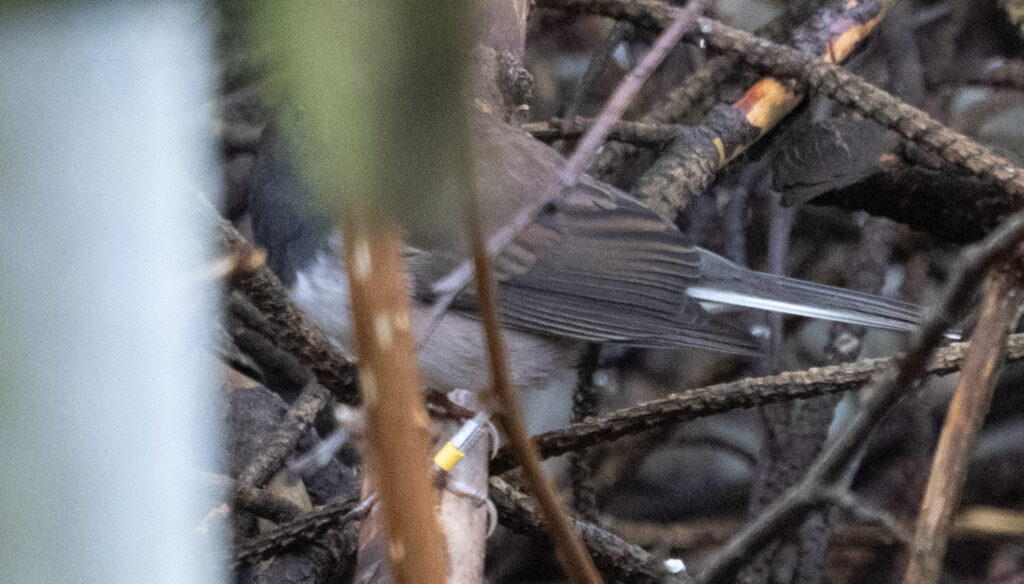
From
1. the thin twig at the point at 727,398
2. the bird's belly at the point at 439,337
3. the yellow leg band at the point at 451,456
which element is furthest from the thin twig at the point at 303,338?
the yellow leg band at the point at 451,456

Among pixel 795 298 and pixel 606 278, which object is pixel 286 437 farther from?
pixel 795 298

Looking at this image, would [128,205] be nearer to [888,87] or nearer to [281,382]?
[281,382]

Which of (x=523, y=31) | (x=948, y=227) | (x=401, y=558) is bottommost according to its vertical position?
(x=401, y=558)

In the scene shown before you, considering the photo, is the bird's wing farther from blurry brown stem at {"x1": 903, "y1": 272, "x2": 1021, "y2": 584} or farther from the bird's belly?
blurry brown stem at {"x1": 903, "y1": 272, "x2": 1021, "y2": 584}

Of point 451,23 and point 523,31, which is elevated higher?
point 523,31

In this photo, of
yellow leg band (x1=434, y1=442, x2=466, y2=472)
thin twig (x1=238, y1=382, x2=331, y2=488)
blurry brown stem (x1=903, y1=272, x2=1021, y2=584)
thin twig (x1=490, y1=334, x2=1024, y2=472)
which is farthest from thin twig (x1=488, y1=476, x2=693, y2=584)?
blurry brown stem (x1=903, y1=272, x2=1021, y2=584)

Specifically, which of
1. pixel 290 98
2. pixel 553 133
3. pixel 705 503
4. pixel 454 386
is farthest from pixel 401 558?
pixel 705 503
